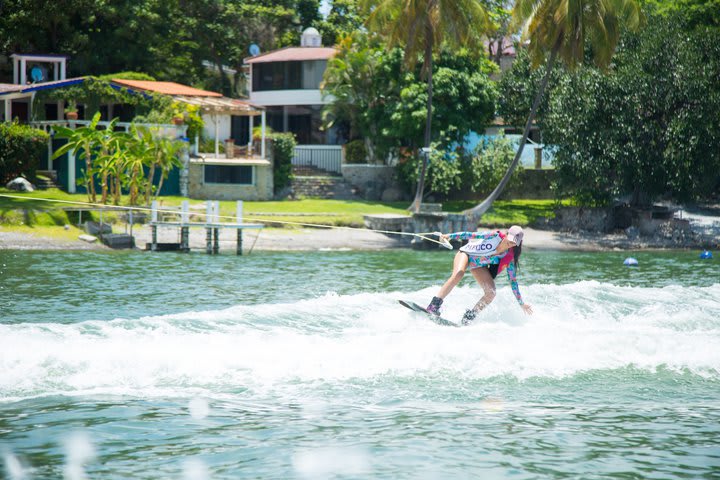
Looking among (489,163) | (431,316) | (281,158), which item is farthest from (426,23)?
(431,316)

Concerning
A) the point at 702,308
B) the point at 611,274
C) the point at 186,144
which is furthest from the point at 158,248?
the point at 702,308

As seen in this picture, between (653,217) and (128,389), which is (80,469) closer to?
(128,389)

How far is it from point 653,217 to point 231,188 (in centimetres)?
1880

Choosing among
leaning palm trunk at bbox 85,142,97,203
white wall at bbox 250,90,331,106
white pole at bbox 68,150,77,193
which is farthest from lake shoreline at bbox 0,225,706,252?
white wall at bbox 250,90,331,106

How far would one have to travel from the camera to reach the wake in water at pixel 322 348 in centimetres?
1199

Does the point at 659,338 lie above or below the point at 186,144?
below

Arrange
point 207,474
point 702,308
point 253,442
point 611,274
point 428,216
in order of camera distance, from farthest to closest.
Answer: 1. point 428,216
2. point 611,274
3. point 702,308
4. point 253,442
5. point 207,474

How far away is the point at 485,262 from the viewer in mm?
15602

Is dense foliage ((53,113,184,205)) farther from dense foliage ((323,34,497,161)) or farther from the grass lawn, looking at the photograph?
dense foliage ((323,34,497,161))

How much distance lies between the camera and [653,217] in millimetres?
40125

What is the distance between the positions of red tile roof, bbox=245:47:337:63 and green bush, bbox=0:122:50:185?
57.8 feet

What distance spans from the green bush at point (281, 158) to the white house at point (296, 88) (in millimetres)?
6782

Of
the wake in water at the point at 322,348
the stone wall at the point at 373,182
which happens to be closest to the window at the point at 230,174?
the stone wall at the point at 373,182

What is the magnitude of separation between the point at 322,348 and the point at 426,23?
87.8 ft
